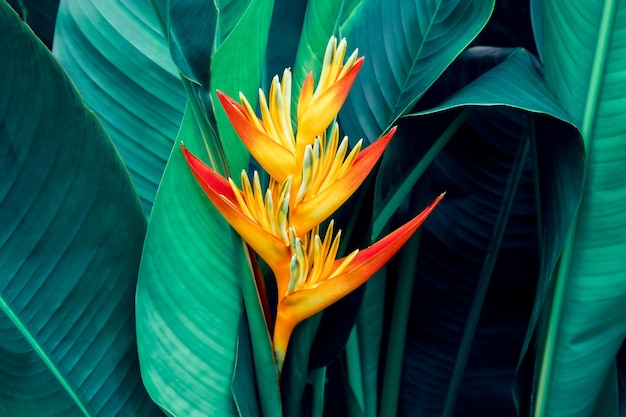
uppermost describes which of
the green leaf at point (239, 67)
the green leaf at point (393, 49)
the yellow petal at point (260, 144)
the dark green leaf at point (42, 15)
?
the dark green leaf at point (42, 15)

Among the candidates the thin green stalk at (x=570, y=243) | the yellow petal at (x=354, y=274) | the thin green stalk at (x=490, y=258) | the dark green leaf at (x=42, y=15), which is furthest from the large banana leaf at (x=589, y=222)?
the dark green leaf at (x=42, y=15)

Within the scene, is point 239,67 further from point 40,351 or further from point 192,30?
point 40,351

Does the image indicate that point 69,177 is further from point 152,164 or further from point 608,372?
point 608,372

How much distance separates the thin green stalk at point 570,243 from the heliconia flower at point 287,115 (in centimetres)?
25

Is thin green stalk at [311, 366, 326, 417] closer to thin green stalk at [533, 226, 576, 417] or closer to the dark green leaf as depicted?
thin green stalk at [533, 226, 576, 417]

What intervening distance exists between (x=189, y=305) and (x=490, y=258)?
39 cm

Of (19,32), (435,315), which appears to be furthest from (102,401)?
(435,315)

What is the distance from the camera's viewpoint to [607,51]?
0.55 metres

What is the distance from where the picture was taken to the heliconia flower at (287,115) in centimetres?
41

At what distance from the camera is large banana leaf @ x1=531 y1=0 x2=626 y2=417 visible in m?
0.56

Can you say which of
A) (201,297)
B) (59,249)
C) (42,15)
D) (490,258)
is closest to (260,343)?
(201,297)

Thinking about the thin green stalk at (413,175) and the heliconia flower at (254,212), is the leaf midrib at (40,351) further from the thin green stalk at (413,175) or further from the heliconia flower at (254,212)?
the thin green stalk at (413,175)

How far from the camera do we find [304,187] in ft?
1.35

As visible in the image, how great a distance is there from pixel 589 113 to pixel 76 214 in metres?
0.42
